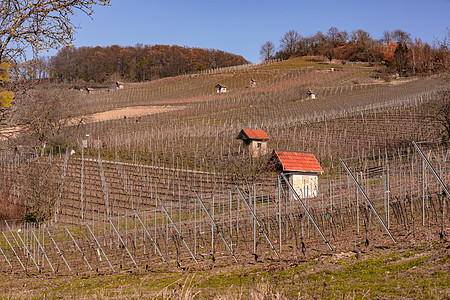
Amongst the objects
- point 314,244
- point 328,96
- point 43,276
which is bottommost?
point 43,276

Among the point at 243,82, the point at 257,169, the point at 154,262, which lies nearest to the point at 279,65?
the point at 243,82

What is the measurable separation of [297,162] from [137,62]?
3779 inches

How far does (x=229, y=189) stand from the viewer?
22797 millimetres

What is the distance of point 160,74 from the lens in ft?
352

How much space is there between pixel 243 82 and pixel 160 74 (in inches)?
1333

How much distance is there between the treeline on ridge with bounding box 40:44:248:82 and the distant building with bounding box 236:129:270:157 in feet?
254

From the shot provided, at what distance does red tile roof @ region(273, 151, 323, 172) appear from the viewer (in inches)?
898

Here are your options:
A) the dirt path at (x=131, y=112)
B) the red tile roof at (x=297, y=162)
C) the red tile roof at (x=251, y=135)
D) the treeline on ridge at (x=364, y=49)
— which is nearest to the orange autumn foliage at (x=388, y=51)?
the treeline on ridge at (x=364, y=49)

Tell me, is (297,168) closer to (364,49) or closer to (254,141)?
(254,141)

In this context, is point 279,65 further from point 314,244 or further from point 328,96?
point 314,244

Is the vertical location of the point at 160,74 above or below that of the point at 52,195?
above

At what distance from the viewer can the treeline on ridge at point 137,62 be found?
346ft

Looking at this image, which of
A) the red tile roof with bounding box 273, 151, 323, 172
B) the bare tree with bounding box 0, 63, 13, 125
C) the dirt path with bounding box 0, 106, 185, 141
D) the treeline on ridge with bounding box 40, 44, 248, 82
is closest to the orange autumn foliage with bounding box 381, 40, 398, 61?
the treeline on ridge with bounding box 40, 44, 248, 82

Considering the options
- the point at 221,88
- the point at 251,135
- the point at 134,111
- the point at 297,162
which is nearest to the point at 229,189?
the point at 297,162
